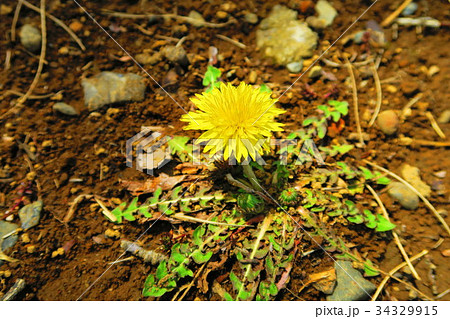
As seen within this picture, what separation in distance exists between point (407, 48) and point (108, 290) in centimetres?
426

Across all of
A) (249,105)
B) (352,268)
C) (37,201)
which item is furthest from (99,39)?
(352,268)

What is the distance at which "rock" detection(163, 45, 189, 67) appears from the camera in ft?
10.1

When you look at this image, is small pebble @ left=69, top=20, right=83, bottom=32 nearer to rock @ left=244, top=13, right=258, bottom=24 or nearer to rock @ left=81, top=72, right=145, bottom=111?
rock @ left=81, top=72, right=145, bottom=111

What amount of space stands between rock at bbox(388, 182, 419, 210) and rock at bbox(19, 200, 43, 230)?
11.7ft

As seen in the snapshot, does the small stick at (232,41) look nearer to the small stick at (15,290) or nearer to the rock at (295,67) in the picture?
the rock at (295,67)

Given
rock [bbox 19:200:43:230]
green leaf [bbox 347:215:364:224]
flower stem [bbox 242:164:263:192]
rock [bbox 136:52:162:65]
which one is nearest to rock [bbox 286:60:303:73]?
flower stem [bbox 242:164:263:192]

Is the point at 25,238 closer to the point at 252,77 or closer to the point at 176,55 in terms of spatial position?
the point at 176,55

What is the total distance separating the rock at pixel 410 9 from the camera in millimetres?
3281

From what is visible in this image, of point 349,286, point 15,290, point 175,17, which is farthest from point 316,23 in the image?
point 15,290

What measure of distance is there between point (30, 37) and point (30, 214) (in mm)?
2124

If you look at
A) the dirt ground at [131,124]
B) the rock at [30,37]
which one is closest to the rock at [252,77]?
the dirt ground at [131,124]

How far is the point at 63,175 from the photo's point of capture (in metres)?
2.71

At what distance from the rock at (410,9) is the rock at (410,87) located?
3.20ft

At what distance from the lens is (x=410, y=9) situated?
329cm
